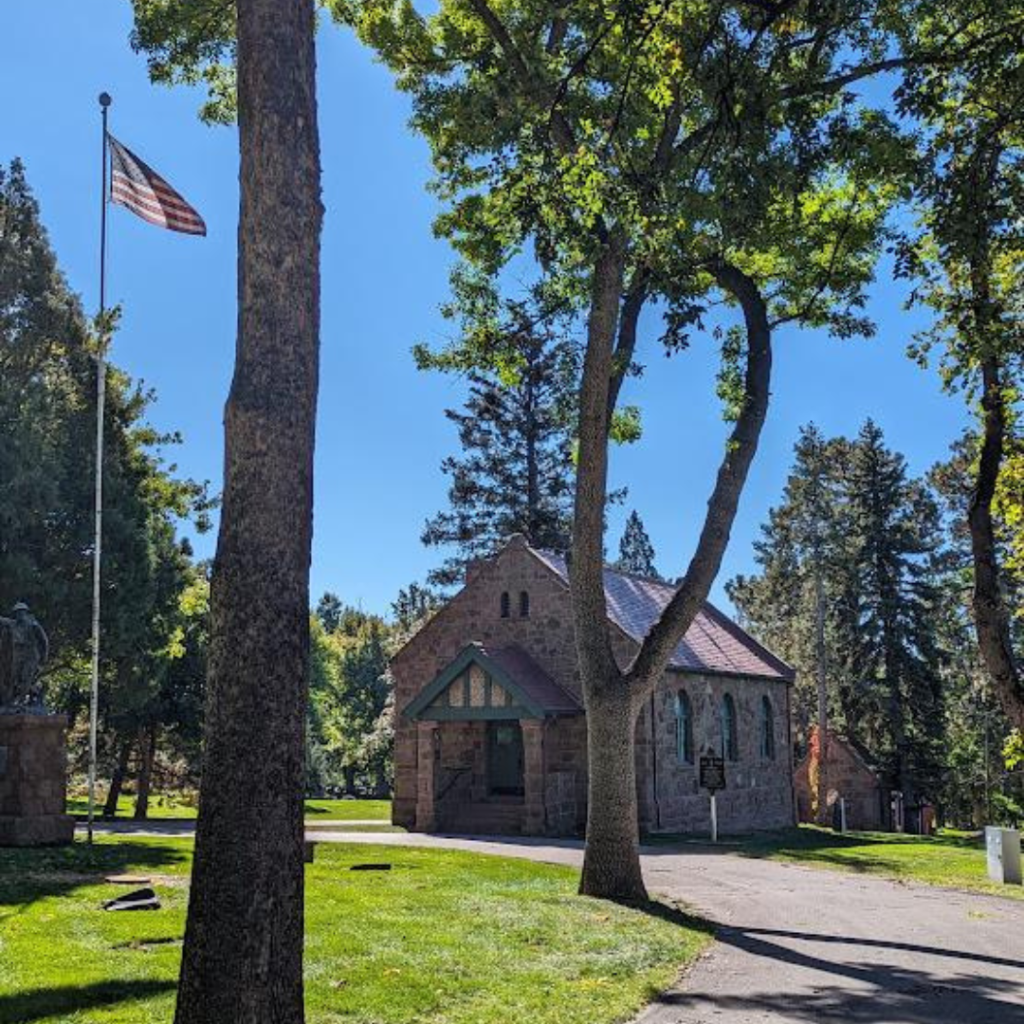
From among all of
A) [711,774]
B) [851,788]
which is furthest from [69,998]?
[851,788]

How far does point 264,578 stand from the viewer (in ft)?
19.1

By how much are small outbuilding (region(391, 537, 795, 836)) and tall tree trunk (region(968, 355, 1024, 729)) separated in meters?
12.1

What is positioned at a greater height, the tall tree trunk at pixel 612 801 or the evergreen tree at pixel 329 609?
the evergreen tree at pixel 329 609

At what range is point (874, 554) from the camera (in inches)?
1635

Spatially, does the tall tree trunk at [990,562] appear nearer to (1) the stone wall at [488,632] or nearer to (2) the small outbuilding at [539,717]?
(2) the small outbuilding at [539,717]

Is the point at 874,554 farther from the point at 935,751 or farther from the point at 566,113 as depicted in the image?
the point at 566,113

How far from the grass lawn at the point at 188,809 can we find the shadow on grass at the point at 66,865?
17753 millimetres

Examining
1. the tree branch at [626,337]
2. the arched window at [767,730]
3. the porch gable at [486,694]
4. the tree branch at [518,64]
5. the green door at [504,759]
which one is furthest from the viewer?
the arched window at [767,730]

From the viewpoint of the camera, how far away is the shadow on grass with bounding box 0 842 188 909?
1152 cm

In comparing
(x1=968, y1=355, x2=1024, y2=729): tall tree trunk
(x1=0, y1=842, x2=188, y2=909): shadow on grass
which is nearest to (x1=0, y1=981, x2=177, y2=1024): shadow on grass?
(x1=0, y1=842, x2=188, y2=909): shadow on grass

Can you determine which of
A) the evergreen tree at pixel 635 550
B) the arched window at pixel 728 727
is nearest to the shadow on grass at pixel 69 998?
the arched window at pixel 728 727

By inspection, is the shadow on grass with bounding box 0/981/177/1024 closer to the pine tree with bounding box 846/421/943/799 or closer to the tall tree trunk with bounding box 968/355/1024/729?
the tall tree trunk with bounding box 968/355/1024/729

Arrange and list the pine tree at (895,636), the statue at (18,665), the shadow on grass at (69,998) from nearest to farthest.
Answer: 1. the shadow on grass at (69,998)
2. the statue at (18,665)
3. the pine tree at (895,636)

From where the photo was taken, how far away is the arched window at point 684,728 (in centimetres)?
2969
